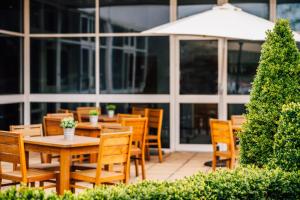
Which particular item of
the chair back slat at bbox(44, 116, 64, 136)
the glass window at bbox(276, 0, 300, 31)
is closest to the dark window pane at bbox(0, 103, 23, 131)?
the chair back slat at bbox(44, 116, 64, 136)

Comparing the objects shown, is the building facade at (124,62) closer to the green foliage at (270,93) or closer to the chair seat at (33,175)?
the chair seat at (33,175)

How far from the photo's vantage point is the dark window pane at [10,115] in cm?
1051

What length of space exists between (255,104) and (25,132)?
121 inches

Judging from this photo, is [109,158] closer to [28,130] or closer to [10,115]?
[28,130]

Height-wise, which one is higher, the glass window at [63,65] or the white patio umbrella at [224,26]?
the white patio umbrella at [224,26]

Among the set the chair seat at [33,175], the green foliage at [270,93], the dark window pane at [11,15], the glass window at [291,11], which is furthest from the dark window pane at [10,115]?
the green foliage at [270,93]

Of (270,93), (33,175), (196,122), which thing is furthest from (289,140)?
(196,122)

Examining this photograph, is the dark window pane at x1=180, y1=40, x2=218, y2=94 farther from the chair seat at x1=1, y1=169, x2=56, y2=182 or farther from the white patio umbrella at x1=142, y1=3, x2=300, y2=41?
the chair seat at x1=1, y1=169, x2=56, y2=182

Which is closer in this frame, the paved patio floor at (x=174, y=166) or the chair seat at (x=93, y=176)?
the chair seat at (x=93, y=176)

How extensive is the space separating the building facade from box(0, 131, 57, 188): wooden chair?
15.5 feet

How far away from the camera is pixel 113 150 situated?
19.0 feet

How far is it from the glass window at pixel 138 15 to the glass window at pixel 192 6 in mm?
247

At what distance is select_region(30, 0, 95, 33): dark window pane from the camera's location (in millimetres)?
11172

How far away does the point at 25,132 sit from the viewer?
7.08 meters
